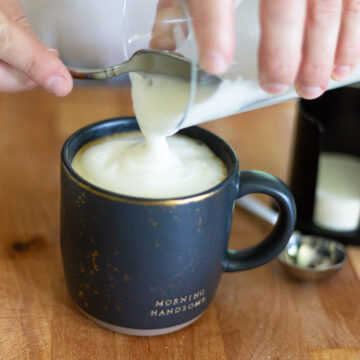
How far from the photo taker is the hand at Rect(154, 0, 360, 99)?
17.5 inches

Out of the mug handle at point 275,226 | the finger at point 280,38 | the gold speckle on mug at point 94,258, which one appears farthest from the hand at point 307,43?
the gold speckle on mug at point 94,258

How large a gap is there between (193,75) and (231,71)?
58mm

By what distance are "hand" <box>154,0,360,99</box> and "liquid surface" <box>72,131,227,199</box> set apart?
0.13 m

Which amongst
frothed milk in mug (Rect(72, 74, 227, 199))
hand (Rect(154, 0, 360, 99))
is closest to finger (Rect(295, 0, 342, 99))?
hand (Rect(154, 0, 360, 99))

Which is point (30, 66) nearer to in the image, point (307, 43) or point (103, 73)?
point (103, 73)

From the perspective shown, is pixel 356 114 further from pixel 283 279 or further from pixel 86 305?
pixel 86 305

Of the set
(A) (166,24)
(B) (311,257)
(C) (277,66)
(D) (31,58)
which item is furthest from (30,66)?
(B) (311,257)

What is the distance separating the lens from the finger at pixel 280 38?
0.47 m

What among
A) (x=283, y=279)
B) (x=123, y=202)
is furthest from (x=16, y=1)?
(x=283, y=279)

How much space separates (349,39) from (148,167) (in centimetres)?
23

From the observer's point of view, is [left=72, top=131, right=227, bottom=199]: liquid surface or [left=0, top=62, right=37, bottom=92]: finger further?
[left=0, top=62, right=37, bottom=92]: finger

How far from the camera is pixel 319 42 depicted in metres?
0.50

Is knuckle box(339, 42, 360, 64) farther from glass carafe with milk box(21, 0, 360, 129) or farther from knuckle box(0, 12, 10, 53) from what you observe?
knuckle box(0, 12, 10, 53)

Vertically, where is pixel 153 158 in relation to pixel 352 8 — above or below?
below
